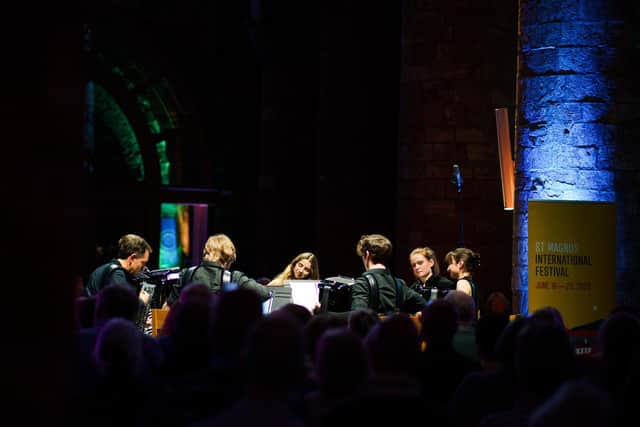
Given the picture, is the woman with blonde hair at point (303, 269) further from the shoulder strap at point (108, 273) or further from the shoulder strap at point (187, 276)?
the shoulder strap at point (108, 273)

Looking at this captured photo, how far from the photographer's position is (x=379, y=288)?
6.66m

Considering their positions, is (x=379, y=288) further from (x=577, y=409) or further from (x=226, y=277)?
(x=577, y=409)

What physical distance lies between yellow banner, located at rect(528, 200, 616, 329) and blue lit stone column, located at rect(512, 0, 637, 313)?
505 mm

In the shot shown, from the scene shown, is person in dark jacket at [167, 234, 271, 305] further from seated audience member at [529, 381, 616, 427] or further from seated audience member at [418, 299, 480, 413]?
seated audience member at [529, 381, 616, 427]

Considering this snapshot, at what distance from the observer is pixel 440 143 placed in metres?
12.0

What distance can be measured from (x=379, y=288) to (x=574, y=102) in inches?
99.0

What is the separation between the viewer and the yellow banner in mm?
7270

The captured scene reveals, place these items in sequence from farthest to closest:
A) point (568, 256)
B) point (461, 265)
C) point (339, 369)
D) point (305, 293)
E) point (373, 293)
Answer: point (461, 265)
point (568, 256)
point (305, 293)
point (373, 293)
point (339, 369)

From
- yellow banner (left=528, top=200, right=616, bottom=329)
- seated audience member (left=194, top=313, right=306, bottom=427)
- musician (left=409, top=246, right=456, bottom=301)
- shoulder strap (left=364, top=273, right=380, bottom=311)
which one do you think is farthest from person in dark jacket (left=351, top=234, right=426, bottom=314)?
seated audience member (left=194, top=313, right=306, bottom=427)

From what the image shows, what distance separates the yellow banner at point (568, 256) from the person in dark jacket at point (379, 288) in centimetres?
106

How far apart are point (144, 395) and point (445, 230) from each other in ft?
29.1

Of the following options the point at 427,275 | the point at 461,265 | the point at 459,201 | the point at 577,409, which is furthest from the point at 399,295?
the point at 459,201

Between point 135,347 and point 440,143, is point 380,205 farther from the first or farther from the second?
point 135,347

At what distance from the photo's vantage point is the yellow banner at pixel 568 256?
7.27 m
